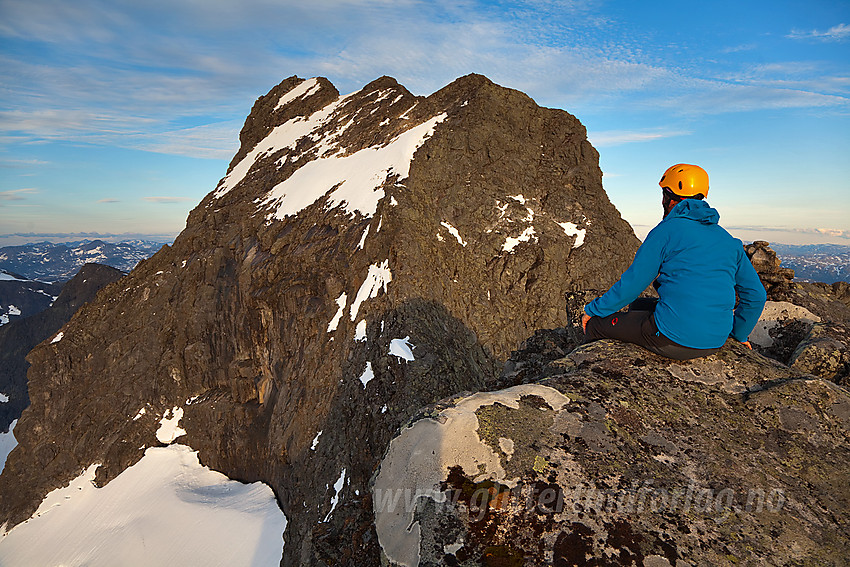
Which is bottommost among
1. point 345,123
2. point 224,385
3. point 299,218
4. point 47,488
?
point 47,488

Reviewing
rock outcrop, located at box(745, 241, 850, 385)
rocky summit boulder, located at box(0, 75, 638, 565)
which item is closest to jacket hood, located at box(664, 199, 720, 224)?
rock outcrop, located at box(745, 241, 850, 385)

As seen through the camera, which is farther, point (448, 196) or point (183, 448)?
point (183, 448)

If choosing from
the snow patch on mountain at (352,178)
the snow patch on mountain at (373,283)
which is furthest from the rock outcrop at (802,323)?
the snow patch on mountain at (352,178)

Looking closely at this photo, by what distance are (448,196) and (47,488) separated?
59.4 metres

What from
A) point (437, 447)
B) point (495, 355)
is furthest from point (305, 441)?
point (437, 447)

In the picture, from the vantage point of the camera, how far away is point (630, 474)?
4.68 meters

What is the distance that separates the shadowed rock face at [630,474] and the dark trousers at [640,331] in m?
0.26

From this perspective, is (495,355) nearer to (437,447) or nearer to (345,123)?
(437,447)

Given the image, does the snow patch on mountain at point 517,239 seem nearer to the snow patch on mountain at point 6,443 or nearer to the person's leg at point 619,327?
the person's leg at point 619,327

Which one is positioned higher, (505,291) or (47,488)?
(505,291)

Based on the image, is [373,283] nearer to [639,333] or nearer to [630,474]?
[639,333]

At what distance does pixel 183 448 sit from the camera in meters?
50.9

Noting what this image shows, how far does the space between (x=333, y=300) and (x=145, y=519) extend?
37.4 meters

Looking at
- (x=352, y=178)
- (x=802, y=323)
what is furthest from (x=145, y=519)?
(x=802, y=323)
